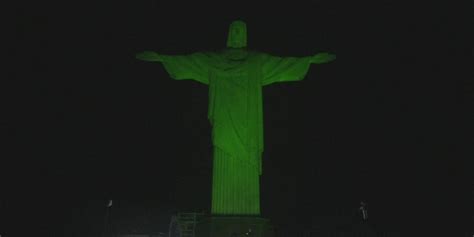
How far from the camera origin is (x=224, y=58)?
9578 mm

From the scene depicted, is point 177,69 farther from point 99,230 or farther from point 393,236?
point 393,236

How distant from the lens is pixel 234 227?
8.24m

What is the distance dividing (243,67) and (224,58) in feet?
1.43

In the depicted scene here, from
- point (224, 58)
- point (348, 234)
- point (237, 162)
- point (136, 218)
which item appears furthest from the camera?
point (136, 218)

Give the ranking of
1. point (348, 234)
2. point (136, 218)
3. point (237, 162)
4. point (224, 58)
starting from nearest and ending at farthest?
point (237, 162) → point (224, 58) → point (348, 234) → point (136, 218)

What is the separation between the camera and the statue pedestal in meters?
8.16

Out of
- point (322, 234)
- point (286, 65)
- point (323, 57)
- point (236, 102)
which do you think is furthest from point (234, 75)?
point (322, 234)

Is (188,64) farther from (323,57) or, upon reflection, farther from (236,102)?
(323,57)

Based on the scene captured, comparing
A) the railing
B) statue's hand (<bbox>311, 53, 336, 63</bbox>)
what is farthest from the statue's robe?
the railing

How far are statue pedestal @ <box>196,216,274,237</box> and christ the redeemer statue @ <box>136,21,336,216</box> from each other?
0.21 metres

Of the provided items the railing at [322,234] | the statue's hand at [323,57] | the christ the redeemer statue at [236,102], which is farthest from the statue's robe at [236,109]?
the railing at [322,234]

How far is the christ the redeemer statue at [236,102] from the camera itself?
28.6ft

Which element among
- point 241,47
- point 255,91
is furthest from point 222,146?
point 241,47

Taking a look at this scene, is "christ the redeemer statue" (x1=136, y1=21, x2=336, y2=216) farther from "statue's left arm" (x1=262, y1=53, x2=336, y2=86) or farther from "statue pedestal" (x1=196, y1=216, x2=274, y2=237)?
"statue pedestal" (x1=196, y1=216, x2=274, y2=237)
